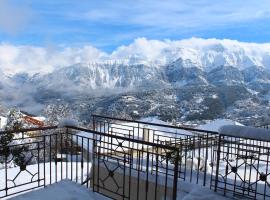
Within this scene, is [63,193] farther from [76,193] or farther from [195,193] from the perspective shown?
[195,193]

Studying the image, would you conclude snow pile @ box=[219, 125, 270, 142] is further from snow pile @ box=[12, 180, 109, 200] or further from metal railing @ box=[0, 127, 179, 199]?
snow pile @ box=[12, 180, 109, 200]

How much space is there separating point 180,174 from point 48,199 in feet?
9.67

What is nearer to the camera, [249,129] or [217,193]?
[249,129]

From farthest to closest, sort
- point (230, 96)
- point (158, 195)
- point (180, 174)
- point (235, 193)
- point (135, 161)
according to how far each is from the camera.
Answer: point (230, 96) → point (135, 161) → point (180, 174) → point (158, 195) → point (235, 193)

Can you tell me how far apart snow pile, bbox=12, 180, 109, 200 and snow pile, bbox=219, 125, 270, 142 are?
7.50 feet

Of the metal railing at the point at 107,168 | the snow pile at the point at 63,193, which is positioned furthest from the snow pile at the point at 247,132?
the snow pile at the point at 63,193

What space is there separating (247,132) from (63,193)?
3.16 metres

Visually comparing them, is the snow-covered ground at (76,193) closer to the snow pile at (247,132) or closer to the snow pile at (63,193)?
the snow pile at (63,193)

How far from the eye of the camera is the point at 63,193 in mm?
5320

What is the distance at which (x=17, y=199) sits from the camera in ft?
16.5

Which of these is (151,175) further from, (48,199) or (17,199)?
(17,199)

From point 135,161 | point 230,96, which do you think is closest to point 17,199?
point 135,161

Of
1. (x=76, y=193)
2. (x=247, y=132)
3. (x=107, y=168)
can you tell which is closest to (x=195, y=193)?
(x=247, y=132)

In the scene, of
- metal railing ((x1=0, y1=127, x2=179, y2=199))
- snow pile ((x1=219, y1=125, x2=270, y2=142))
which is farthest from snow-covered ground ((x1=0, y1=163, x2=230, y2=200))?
snow pile ((x1=219, y1=125, x2=270, y2=142))
